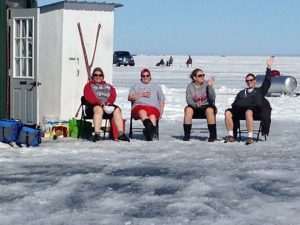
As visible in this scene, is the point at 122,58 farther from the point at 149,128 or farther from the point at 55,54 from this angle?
the point at 149,128

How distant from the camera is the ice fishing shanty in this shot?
10.8 meters

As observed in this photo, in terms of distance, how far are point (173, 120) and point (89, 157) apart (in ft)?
18.5

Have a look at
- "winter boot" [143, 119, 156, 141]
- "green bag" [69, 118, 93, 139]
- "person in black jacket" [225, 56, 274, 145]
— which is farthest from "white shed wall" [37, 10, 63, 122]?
"person in black jacket" [225, 56, 274, 145]

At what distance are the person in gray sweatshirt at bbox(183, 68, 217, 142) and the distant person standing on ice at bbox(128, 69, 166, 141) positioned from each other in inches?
17.5

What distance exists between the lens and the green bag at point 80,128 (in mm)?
10344

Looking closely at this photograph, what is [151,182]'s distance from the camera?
6617 millimetres

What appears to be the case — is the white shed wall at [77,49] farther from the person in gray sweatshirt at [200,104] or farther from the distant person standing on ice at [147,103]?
the person in gray sweatshirt at [200,104]

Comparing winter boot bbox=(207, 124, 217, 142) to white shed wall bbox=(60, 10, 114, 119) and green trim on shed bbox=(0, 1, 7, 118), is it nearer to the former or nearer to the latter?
white shed wall bbox=(60, 10, 114, 119)

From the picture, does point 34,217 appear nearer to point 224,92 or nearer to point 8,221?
point 8,221

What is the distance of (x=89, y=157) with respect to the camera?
8.27m

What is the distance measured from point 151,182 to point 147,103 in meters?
3.77

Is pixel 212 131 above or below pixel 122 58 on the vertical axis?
above

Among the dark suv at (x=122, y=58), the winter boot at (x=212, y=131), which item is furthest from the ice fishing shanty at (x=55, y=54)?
the dark suv at (x=122, y=58)

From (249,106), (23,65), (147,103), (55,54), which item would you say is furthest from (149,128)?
(23,65)
